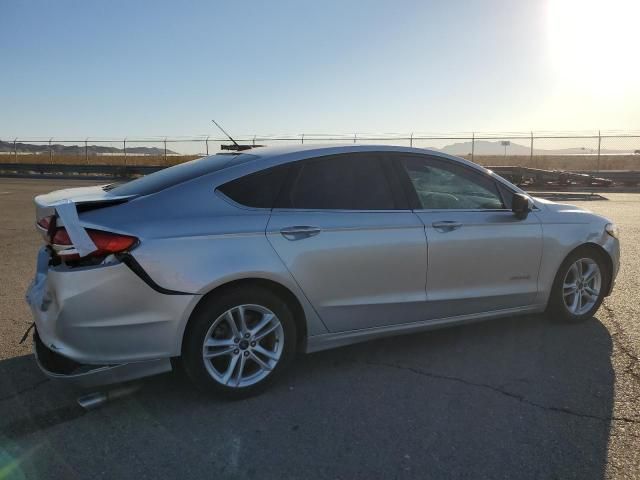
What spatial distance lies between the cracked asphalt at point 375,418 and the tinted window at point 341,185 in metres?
1.19

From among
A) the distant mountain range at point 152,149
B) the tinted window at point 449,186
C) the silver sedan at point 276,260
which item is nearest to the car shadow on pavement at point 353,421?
the silver sedan at point 276,260

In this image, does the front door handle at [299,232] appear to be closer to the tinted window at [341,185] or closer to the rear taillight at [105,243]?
the tinted window at [341,185]

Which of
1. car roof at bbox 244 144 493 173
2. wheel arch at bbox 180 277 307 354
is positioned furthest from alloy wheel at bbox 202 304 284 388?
car roof at bbox 244 144 493 173

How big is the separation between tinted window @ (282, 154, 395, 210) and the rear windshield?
403 mm

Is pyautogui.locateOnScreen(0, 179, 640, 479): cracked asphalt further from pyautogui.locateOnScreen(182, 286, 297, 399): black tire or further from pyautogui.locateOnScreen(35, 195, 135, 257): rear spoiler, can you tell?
pyautogui.locateOnScreen(35, 195, 135, 257): rear spoiler

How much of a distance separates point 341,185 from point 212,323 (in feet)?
4.34

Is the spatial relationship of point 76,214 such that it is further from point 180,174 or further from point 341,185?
point 341,185

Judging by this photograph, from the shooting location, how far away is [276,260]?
141 inches

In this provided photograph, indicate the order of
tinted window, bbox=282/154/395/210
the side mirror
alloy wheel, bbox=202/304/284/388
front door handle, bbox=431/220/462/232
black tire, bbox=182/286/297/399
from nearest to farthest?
black tire, bbox=182/286/297/399, alloy wheel, bbox=202/304/284/388, tinted window, bbox=282/154/395/210, front door handle, bbox=431/220/462/232, the side mirror

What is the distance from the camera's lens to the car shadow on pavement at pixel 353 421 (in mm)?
2881

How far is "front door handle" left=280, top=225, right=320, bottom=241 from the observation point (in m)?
3.65

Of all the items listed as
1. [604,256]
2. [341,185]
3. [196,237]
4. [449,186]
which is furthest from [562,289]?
[196,237]

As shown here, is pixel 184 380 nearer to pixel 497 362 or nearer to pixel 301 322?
pixel 301 322

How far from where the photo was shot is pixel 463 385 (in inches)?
150
